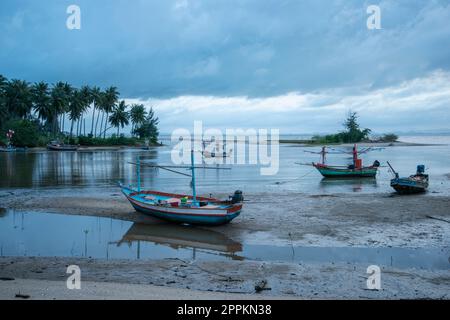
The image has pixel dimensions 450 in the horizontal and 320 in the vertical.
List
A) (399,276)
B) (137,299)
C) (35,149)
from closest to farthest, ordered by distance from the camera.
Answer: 1. (137,299)
2. (399,276)
3. (35,149)

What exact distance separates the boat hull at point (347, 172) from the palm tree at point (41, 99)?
213 feet

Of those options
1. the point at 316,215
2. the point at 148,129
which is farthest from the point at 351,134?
the point at 316,215

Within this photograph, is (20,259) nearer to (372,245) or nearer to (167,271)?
(167,271)

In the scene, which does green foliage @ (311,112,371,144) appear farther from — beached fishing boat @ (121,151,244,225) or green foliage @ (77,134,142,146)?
beached fishing boat @ (121,151,244,225)

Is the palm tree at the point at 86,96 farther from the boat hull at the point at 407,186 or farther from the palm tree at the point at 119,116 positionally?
the boat hull at the point at 407,186

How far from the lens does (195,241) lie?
1491cm

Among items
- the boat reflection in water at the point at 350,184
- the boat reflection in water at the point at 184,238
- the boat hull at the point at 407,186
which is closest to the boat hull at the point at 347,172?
the boat reflection in water at the point at 350,184

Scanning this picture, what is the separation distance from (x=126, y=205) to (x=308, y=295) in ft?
44.8

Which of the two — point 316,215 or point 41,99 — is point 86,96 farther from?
point 316,215

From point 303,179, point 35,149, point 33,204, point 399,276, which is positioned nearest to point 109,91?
point 35,149

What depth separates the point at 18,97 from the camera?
272 ft

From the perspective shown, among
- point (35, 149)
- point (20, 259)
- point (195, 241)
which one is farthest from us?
point (35, 149)

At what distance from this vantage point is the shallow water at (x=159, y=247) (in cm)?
1262

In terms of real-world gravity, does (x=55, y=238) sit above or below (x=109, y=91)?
below
